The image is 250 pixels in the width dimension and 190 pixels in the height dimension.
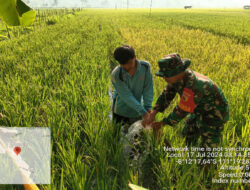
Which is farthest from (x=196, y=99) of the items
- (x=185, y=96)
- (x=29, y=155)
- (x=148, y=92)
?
(x=29, y=155)

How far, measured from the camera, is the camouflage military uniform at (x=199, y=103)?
1.11 m

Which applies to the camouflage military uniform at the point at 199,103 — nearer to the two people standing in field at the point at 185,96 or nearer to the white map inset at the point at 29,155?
the two people standing in field at the point at 185,96

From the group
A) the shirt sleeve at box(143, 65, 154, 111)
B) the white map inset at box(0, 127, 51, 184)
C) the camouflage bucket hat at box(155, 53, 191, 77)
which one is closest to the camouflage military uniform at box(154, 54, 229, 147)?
the camouflage bucket hat at box(155, 53, 191, 77)

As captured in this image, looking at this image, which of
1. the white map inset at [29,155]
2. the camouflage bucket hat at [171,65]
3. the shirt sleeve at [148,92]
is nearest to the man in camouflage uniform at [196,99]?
the camouflage bucket hat at [171,65]

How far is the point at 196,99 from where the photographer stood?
1131 millimetres

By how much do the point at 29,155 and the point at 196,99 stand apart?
1447mm

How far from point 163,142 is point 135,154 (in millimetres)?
266

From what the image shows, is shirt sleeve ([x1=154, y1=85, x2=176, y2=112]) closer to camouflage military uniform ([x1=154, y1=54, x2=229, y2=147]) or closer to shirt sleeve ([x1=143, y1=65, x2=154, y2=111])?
camouflage military uniform ([x1=154, y1=54, x2=229, y2=147])

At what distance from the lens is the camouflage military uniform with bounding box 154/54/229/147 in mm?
1112

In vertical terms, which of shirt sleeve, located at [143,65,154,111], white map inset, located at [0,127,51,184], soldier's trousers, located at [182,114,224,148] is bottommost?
white map inset, located at [0,127,51,184]

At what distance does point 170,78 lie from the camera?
1098mm

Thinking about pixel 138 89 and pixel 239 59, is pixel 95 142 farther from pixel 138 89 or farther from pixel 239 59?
pixel 239 59

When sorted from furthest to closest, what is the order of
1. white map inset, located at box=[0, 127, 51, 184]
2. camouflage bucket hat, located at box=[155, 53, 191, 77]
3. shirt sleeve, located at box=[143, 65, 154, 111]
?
shirt sleeve, located at box=[143, 65, 154, 111] < white map inset, located at box=[0, 127, 51, 184] < camouflage bucket hat, located at box=[155, 53, 191, 77]

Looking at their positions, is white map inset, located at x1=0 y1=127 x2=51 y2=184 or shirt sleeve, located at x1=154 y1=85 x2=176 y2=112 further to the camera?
shirt sleeve, located at x1=154 y1=85 x2=176 y2=112
